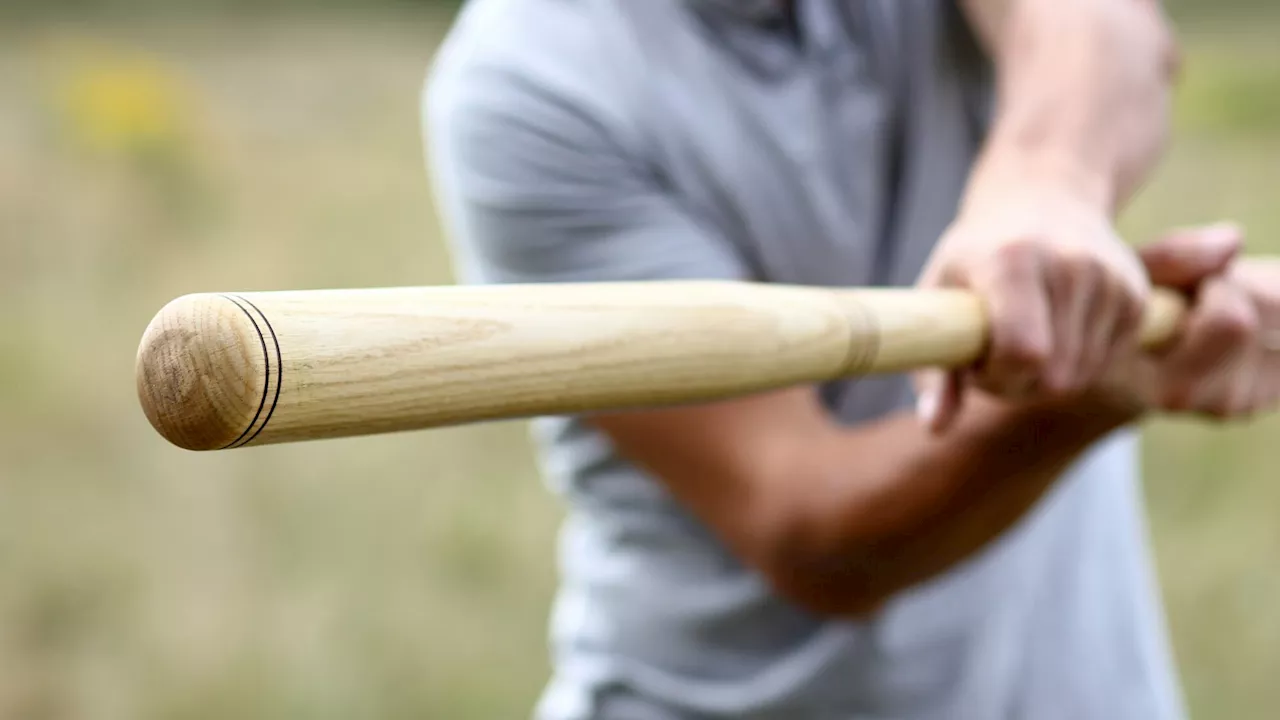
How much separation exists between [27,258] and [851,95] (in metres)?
1.97

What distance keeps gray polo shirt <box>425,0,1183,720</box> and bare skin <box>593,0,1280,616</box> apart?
5cm

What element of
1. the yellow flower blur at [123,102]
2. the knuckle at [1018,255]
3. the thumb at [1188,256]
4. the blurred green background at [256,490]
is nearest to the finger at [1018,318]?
the knuckle at [1018,255]

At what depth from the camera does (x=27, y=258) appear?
2299 mm

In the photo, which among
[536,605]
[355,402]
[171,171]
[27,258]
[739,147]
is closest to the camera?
[355,402]

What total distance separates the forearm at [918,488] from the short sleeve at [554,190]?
102 millimetres

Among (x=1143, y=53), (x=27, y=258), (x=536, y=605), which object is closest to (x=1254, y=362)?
(x=1143, y=53)

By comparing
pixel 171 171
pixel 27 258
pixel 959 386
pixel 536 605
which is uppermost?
pixel 171 171

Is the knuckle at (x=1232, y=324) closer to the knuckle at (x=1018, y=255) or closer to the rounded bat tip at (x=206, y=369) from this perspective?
the knuckle at (x=1018, y=255)

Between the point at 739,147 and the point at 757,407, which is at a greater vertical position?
the point at 739,147

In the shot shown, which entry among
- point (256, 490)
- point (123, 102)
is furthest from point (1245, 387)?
point (123, 102)

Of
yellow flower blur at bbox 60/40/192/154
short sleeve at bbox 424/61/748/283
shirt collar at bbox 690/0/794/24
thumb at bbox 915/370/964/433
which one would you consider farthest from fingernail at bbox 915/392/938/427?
yellow flower blur at bbox 60/40/192/154

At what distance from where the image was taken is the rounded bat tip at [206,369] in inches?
11.6

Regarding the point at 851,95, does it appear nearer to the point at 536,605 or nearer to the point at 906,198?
the point at 906,198

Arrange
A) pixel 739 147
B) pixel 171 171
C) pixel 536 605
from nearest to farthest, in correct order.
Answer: pixel 739 147 → pixel 536 605 → pixel 171 171
